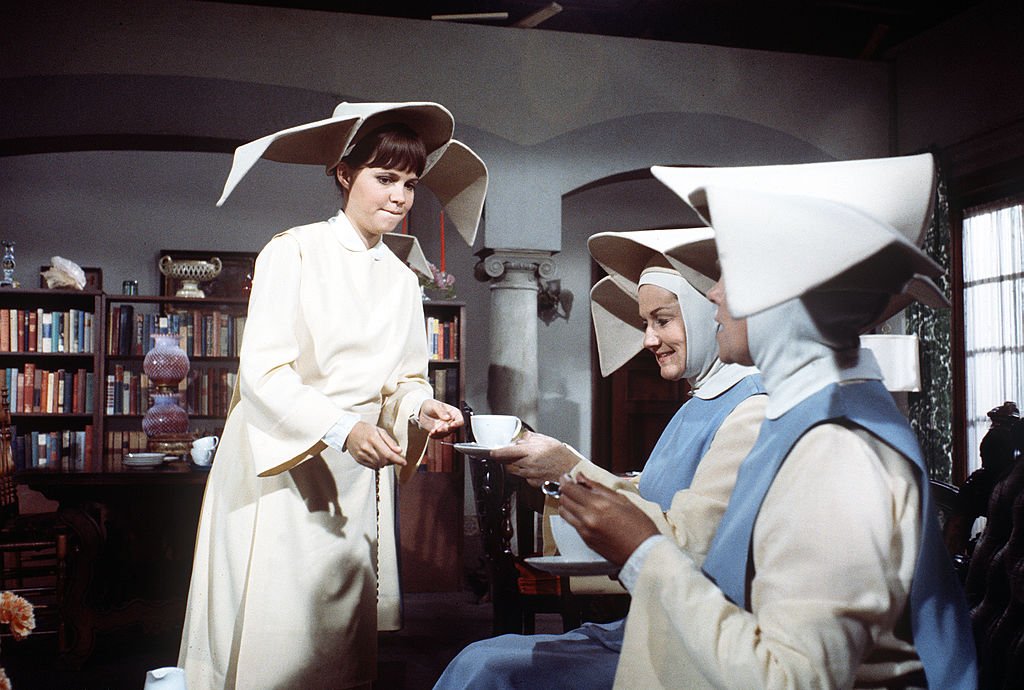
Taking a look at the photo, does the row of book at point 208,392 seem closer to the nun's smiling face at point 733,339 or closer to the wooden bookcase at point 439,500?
the wooden bookcase at point 439,500

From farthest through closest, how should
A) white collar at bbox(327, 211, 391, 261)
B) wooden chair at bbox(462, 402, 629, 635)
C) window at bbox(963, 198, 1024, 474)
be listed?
window at bbox(963, 198, 1024, 474)
wooden chair at bbox(462, 402, 629, 635)
white collar at bbox(327, 211, 391, 261)

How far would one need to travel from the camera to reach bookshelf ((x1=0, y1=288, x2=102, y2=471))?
5.52m

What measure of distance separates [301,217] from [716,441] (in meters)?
5.95

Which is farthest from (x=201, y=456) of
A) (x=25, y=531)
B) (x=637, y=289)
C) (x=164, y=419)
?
(x=637, y=289)

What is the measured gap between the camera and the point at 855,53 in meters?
5.89

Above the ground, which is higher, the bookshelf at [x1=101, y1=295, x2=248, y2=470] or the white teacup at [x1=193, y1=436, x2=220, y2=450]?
the bookshelf at [x1=101, y1=295, x2=248, y2=470]

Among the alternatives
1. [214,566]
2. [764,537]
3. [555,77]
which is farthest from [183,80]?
[764,537]

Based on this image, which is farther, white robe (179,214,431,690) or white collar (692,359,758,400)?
white robe (179,214,431,690)

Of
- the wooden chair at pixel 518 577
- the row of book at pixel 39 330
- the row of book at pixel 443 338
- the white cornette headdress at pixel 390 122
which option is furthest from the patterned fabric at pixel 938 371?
the row of book at pixel 39 330

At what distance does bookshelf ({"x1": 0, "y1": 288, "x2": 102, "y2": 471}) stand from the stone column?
8.20 ft

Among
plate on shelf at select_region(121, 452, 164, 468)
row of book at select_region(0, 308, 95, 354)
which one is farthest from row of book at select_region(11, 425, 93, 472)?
plate on shelf at select_region(121, 452, 164, 468)

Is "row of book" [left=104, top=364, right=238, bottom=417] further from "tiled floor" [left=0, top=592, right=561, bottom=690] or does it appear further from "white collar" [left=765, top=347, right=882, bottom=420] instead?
"white collar" [left=765, top=347, right=882, bottom=420]

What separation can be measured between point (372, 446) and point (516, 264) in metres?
3.51

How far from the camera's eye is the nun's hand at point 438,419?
191 centimetres
